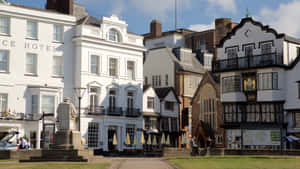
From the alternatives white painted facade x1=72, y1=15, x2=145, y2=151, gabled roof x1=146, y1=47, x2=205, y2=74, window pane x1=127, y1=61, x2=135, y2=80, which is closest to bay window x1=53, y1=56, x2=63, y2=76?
white painted facade x1=72, y1=15, x2=145, y2=151

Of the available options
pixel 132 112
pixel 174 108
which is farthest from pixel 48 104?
pixel 174 108

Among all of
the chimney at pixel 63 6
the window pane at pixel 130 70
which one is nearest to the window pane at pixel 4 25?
the chimney at pixel 63 6

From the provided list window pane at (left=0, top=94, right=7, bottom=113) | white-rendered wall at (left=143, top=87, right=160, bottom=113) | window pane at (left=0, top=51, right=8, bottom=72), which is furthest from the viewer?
white-rendered wall at (left=143, top=87, right=160, bottom=113)

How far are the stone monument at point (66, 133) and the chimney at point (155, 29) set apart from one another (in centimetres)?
5550

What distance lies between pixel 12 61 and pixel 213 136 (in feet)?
93.5

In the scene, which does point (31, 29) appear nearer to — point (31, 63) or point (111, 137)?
point (31, 63)

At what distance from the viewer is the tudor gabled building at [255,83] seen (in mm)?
57188

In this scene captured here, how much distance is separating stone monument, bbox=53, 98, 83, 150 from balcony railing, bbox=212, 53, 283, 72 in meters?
32.4

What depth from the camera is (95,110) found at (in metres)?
55.8

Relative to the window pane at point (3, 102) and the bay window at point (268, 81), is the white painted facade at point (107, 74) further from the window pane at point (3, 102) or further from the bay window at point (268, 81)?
the bay window at point (268, 81)

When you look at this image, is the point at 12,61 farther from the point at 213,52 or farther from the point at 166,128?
the point at 213,52

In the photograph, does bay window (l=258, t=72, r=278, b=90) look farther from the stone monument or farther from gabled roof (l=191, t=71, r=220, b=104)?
the stone monument

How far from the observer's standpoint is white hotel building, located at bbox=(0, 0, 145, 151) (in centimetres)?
5100

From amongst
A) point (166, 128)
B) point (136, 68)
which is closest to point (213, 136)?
point (166, 128)
